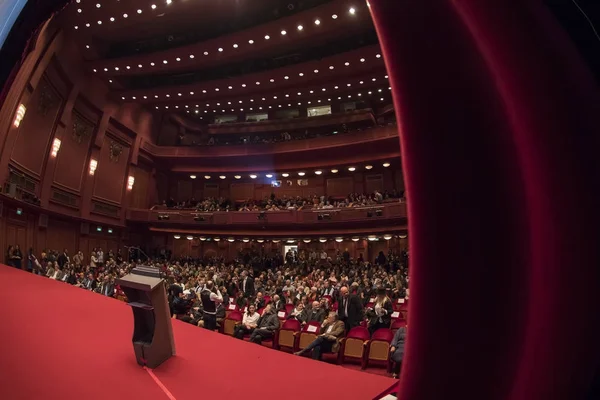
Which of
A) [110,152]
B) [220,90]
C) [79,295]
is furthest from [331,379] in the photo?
[220,90]

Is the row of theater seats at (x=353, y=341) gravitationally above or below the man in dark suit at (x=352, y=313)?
below

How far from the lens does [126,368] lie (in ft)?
4.43

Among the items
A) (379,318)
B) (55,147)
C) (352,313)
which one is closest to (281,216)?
(352,313)

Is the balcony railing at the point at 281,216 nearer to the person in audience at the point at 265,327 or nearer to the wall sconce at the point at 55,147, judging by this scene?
the wall sconce at the point at 55,147

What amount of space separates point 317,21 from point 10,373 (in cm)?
807

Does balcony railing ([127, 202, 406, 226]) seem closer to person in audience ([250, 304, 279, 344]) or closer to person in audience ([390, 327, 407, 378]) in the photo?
person in audience ([250, 304, 279, 344])

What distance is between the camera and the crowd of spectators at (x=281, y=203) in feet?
34.0

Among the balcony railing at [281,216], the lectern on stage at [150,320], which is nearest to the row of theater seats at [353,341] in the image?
the lectern on stage at [150,320]

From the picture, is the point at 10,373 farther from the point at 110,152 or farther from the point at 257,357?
the point at 110,152

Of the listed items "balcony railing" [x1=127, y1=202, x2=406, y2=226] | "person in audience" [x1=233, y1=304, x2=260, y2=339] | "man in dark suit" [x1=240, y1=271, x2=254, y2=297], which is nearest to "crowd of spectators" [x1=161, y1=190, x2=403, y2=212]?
"balcony railing" [x1=127, y1=202, x2=406, y2=226]

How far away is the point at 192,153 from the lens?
452 inches

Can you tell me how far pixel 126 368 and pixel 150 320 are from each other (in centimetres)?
21

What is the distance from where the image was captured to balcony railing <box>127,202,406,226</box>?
30.8ft

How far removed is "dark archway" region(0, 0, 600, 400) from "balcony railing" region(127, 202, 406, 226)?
856 cm
